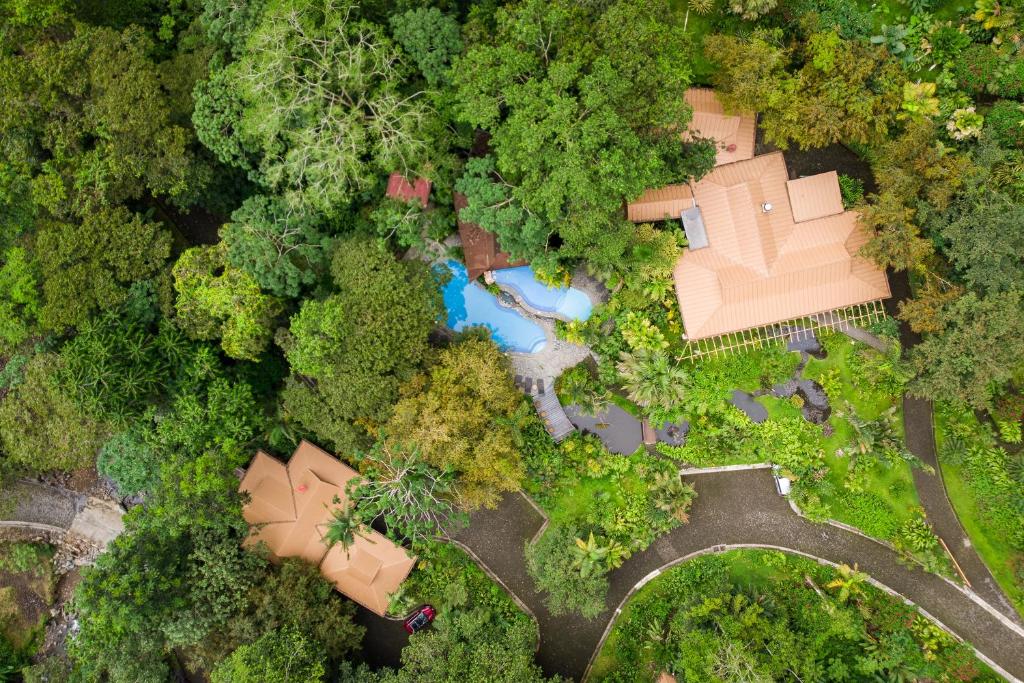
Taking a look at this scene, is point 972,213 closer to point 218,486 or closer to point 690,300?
point 690,300

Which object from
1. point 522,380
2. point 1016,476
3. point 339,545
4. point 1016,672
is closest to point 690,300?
point 522,380

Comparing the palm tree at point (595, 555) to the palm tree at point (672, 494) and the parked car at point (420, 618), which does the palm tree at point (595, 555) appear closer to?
the palm tree at point (672, 494)

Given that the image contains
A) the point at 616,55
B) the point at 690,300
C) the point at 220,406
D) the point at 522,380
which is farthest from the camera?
the point at 522,380

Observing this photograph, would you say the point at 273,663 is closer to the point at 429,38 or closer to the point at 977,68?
the point at 429,38

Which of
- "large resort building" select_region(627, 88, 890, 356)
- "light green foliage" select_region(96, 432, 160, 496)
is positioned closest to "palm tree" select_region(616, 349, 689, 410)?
"large resort building" select_region(627, 88, 890, 356)

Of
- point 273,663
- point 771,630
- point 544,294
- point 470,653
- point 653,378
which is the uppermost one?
point 544,294

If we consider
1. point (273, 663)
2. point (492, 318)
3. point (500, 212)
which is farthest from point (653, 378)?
point (273, 663)
